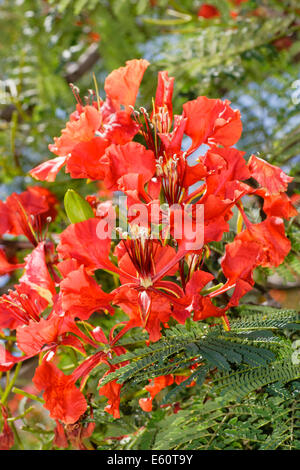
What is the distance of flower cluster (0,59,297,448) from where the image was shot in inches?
27.4

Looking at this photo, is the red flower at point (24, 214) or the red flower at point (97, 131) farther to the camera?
the red flower at point (24, 214)

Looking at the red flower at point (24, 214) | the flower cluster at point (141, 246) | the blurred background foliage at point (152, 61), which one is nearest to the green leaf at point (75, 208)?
the flower cluster at point (141, 246)

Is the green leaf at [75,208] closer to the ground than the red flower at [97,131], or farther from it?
closer to the ground

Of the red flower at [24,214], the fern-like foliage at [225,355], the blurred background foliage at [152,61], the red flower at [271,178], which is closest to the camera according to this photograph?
the fern-like foliage at [225,355]

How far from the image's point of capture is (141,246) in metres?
0.71

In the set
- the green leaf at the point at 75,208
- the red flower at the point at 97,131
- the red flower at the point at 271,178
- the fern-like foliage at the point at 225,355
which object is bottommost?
the fern-like foliage at the point at 225,355

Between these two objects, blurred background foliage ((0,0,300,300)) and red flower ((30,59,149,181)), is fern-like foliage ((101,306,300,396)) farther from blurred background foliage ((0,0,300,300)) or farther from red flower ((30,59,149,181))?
blurred background foliage ((0,0,300,300))

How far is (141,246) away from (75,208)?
0.13 m

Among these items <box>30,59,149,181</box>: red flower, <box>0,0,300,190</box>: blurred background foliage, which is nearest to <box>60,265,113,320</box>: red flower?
<box>30,59,149,181</box>: red flower

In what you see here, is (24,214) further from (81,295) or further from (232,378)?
(232,378)

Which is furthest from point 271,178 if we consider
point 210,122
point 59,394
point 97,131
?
point 59,394

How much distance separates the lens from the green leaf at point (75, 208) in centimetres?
78

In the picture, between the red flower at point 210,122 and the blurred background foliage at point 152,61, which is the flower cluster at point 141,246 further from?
the blurred background foliage at point 152,61

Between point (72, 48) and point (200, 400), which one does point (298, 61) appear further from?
point (200, 400)
